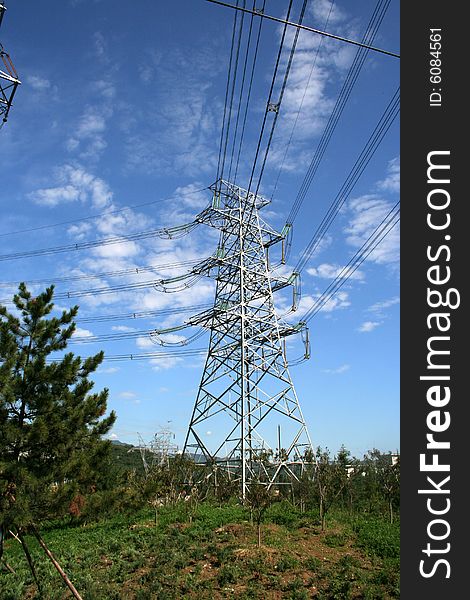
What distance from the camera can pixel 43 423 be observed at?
11.2 m

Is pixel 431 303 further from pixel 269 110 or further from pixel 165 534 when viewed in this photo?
pixel 165 534

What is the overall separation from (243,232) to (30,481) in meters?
17.4

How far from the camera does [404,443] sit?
497 centimetres

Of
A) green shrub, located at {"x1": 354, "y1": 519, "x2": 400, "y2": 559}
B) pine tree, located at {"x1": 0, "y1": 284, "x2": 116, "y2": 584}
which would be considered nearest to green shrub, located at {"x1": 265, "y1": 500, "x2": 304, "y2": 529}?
green shrub, located at {"x1": 354, "y1": 519, "x2": 400, "y2": 559}

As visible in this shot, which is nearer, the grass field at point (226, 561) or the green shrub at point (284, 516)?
the grass field at point (226, 561)

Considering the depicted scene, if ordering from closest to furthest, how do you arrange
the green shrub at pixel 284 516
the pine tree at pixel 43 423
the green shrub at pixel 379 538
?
the pine tree at pixel 43 423 < the green shrub at pixel 379 538 < the green shrub at pixel 284 516

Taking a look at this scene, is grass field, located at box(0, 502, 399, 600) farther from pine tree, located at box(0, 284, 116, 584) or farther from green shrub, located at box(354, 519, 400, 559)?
pine tree, located at box(0, 284, 116, 584)

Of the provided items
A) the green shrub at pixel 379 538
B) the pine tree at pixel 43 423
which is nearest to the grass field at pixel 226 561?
the green shrub at pixel 379 538

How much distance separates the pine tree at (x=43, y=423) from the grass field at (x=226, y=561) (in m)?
3.04

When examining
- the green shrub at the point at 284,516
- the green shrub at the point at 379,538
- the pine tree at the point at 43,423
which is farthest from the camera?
the green shrub at the point at 284,516

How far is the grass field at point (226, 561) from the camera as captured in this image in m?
11.7

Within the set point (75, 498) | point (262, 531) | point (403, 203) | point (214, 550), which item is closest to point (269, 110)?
point (403, 203)

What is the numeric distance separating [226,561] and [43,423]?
6.32 metres

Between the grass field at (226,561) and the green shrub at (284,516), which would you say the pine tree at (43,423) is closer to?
the grass field at (226,561)
